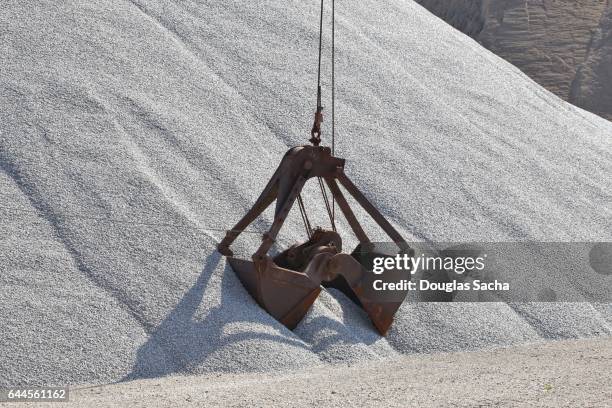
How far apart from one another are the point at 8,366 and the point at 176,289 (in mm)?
855

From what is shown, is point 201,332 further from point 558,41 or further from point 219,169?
point 558,41

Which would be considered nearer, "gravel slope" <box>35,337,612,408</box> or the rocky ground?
"gravel slope" <box>35,337,612,408</box>

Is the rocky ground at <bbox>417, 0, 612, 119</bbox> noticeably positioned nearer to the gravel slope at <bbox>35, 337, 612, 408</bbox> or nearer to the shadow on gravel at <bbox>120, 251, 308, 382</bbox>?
the gravel slope at <bbox>35, 337, 612, 408</bbox>

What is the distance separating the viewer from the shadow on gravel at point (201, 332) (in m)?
4.12

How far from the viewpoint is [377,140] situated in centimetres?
634

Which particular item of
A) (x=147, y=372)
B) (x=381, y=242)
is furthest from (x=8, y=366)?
(x=381, y=242)
